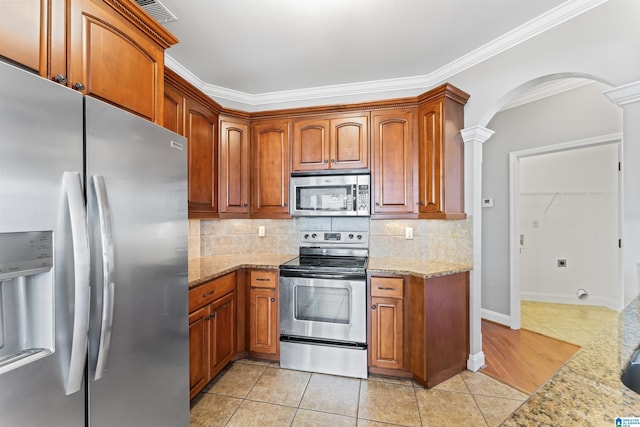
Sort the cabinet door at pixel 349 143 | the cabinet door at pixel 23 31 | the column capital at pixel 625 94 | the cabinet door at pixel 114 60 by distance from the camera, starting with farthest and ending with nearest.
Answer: the cabinet door at pixel 349 143 < the column capital at pixel 625 94 < the cabinet door at pixel 114 60 < the cabinet door at pixel 23 31

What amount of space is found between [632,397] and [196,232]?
2980 mm

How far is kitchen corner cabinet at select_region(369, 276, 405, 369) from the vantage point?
2297mm

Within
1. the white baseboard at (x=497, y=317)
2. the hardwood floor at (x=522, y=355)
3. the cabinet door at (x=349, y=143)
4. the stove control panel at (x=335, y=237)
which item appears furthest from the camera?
the white baseboard at (x=497, y=317)

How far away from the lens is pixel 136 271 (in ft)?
3.92

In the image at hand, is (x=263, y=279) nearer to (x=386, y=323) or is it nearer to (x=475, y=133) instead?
(x=386, y=323)

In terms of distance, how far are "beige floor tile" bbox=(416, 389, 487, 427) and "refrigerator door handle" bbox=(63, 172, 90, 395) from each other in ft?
6.34

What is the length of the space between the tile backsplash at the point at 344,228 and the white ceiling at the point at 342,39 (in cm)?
140

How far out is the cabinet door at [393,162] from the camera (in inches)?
103

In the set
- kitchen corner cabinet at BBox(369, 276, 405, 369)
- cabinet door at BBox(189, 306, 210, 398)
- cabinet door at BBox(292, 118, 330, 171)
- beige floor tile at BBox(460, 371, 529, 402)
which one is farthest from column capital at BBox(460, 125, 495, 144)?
cabinet door at BBox(189, 306, 210, 398)

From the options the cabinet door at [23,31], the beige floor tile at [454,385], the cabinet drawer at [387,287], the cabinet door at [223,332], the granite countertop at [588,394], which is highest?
the cabinet door at [23,31]

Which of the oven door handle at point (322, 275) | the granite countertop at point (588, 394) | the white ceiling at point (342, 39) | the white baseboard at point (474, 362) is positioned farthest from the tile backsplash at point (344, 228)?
the granite countertop at point (588, 394)

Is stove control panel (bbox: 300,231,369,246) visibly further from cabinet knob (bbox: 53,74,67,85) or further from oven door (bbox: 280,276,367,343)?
cabinet knob (bbox: 53,74,67,85)

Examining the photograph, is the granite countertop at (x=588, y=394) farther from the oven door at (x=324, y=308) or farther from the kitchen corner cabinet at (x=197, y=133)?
the kitchen corner cabinet at (x=197, y=133)

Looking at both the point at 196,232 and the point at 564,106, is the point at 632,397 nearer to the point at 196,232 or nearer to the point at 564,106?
the point at 196,232
